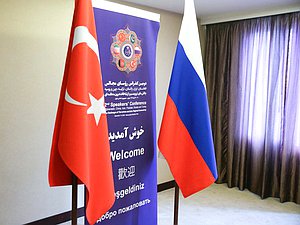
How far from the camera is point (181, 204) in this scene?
3.62m

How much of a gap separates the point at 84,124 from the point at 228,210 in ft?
8.35

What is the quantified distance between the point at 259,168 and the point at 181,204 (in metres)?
1.09

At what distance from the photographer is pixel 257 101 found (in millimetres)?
3895

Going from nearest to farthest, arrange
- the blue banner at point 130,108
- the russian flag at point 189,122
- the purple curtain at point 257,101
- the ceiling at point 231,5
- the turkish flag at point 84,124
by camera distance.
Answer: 1. the turkish flag at point 84,124
2. the blue banner at point 130,108
3. the russian flag at point 189,122
4. the ceiling at point 231,5
5. the purple curtain at point 257,101

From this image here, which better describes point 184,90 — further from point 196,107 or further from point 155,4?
point 155,4

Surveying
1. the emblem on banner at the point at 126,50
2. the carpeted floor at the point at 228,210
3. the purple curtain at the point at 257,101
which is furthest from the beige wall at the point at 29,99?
the purple curtain at the point at 257,101

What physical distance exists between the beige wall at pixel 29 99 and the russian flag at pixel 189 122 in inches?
55.1

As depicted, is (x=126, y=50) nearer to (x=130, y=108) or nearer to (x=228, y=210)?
(x=130, y=108)

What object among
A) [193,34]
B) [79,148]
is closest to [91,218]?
[79,148]

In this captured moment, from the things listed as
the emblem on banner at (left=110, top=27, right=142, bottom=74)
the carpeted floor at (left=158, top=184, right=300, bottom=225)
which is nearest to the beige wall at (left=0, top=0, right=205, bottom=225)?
the carpeted floor at (left=158, top=184, right=300, bottom=225)

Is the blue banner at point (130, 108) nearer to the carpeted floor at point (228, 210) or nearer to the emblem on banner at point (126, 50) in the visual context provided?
the emblem on banner at point (126, 50)

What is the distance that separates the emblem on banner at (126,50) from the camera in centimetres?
172

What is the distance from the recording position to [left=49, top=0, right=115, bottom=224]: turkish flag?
4.74 feet

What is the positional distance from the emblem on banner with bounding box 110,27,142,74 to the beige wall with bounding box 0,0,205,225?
131cm
